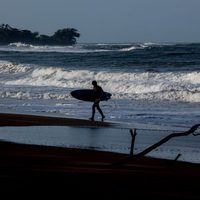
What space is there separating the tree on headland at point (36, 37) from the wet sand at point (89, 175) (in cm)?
11823

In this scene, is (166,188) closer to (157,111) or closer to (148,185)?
(148,185)

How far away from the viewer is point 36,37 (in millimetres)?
131375

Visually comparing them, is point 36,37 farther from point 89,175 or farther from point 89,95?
point 89,175

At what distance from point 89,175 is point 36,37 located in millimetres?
124782

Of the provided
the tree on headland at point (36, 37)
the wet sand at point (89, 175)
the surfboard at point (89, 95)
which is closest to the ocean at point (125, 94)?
the surfboard at point (89, 95)

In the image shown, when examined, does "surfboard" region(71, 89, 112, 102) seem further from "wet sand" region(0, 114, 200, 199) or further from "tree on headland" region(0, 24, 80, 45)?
"tree on headland" region(0, 24, 80, 45)

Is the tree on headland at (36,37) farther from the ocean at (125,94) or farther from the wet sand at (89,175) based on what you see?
the wet sand at (89,175)

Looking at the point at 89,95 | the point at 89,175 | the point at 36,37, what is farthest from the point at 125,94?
the point at 36,37

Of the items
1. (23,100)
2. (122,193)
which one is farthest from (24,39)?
(122,193)

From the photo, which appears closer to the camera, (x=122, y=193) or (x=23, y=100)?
(x=122, y=193)

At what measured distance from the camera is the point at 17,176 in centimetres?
748

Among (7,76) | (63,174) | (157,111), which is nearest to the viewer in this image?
(63,174)

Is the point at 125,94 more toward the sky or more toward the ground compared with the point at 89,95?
more toward the ground

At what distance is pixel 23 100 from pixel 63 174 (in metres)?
16.6
